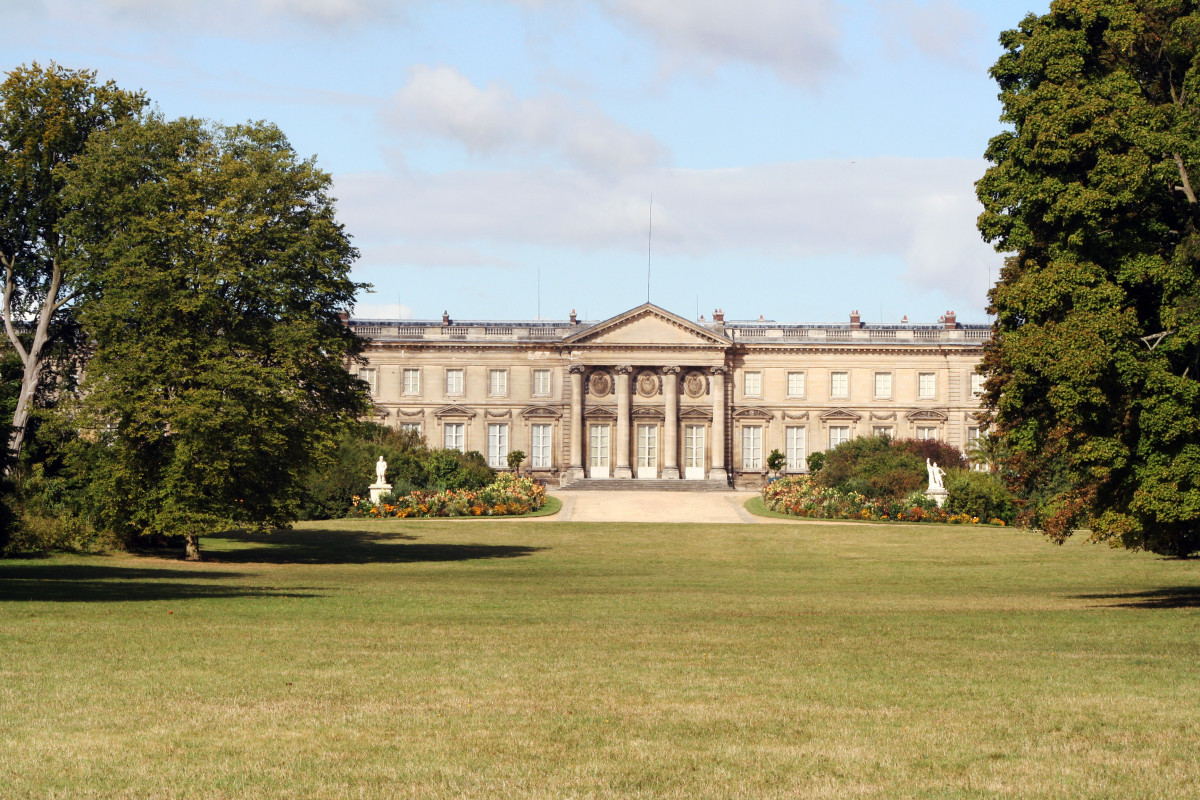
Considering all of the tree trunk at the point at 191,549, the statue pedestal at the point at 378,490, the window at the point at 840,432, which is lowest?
the tree trunk at the point at 191,549

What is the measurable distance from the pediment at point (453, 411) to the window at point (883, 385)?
22.4 meters

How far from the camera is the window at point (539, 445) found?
72.1 meters

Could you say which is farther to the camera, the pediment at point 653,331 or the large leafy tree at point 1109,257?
the pediment at point 653,331

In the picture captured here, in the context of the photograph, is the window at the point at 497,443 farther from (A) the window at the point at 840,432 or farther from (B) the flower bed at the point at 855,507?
(B) the flower bed at the point at 855,507

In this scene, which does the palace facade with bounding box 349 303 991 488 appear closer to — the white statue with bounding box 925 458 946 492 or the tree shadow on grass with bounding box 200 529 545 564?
the white statue with bounding box 925 458 946 492

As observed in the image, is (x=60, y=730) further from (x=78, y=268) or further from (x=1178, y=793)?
(x=78, y=268)

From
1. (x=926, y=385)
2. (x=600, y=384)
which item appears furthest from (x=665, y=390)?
(x=926, y=385)

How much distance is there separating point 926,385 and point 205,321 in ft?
163

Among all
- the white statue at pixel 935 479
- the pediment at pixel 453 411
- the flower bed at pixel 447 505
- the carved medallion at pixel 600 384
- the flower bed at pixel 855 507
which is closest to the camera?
the flower bed at pixel 855 507

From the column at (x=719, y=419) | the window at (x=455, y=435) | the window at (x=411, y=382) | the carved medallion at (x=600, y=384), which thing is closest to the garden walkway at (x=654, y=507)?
the column at (x=719, y=419)

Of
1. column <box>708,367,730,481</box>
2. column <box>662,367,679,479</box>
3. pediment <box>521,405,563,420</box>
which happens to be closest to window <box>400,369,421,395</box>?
pediment <box>521,405,563,420</box>

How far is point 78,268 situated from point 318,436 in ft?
22.8

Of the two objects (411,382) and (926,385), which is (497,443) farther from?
(926,385)

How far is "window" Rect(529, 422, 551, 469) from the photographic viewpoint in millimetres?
72125
